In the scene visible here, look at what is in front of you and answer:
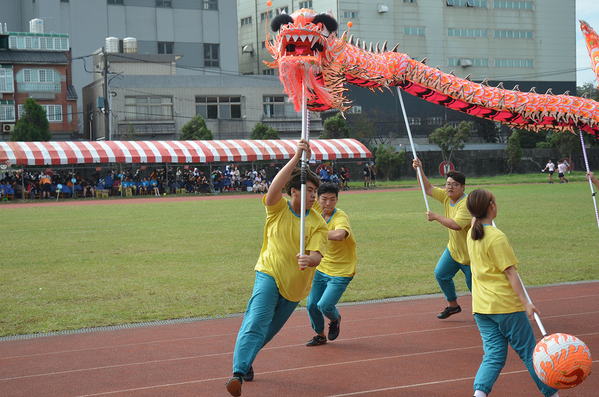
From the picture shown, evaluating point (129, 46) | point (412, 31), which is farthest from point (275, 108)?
point (412, 31)

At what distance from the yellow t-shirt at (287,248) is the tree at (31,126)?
144 feet

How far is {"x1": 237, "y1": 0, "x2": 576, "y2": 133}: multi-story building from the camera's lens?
206 feet

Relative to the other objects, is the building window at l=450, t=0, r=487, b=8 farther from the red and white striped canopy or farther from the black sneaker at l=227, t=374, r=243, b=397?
the black sneaker at l=227, t=374, r=243, b=397

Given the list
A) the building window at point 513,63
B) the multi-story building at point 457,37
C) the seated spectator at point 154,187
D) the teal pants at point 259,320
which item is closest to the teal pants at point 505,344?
the teal pants at point 259,320

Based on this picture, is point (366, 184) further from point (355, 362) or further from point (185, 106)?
point (355, 362)

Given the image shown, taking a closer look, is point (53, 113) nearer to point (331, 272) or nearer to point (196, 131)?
point (196, 131)

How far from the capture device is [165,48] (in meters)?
63.0

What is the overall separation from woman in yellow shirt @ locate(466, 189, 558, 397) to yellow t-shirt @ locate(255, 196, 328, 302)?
1215 mm

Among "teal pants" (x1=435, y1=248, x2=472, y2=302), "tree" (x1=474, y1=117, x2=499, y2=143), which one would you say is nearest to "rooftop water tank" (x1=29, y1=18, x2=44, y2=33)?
"tree" (x1=474, y1=117, x2=499, y2=143)

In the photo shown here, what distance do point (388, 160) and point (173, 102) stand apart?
19.1 metres

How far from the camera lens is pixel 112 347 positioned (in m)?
Answer: 6.39

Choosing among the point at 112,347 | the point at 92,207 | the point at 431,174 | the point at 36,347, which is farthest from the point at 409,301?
the point at 431,174

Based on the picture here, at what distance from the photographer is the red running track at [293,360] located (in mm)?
5078

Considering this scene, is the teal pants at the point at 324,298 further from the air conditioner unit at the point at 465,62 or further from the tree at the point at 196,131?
the air conditioner unit at the point at 465,62
